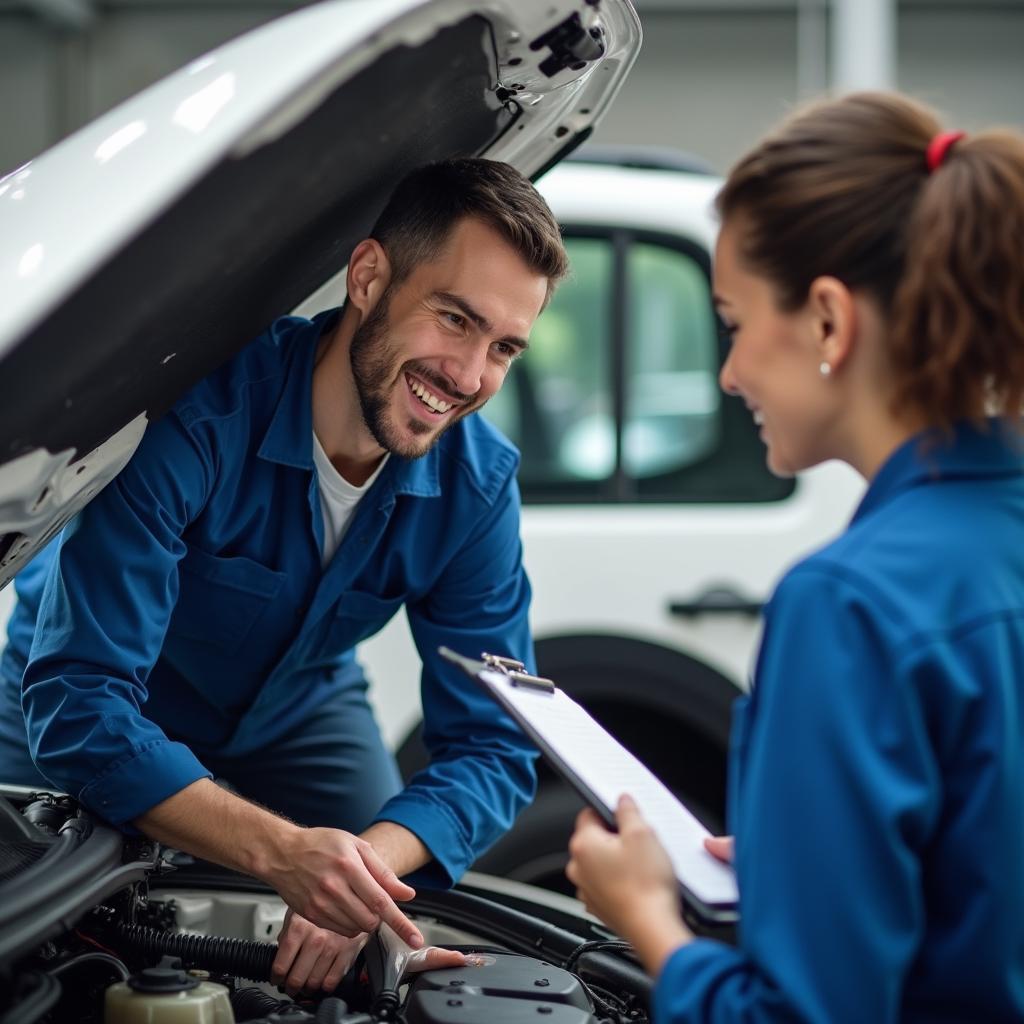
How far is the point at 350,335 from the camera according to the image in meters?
1.98

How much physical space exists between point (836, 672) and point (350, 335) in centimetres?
120

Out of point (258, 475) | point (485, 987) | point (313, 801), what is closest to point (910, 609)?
point (485, 987)

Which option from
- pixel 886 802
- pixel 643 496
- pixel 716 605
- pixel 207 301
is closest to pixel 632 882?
pixel 886 802

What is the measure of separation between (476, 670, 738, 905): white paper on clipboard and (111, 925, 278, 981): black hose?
0.56 meters

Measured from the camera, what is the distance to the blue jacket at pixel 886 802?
927mm

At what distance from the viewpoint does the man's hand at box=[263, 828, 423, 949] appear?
5.12 ft

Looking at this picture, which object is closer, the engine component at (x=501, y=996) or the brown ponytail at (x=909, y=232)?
the brown ponytail at (x=909, y=232)

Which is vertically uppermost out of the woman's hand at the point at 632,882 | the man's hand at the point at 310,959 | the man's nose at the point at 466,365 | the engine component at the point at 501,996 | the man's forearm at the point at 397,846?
the man's nose at the point at 466,365

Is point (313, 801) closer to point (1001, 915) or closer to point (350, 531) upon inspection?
point (350, 531)

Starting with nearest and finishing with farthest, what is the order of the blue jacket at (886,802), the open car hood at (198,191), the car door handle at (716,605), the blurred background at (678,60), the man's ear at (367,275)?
the blue jacket at (886,802), the open car hood at (198,191), the man's ear at (367,275), the car door handle at (716,605), the blurred background at (678,60)

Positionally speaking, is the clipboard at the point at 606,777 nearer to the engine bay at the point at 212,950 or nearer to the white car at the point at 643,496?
the engine bay at the point at 212,950

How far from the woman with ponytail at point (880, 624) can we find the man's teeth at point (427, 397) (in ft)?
2.60

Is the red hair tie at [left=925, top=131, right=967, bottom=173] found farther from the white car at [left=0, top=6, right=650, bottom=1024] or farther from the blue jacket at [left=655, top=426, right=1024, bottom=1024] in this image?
the white car at [left=0, top=6, right=650, bottom=1024]

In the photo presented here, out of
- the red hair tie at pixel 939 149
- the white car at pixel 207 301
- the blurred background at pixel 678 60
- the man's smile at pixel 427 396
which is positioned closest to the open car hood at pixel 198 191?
the white car at pixel 207 301
